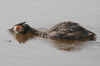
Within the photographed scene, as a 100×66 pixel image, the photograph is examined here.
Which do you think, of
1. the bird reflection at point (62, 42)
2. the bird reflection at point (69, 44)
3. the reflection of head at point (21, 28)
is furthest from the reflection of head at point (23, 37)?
the bird reflection at point (69, 44)

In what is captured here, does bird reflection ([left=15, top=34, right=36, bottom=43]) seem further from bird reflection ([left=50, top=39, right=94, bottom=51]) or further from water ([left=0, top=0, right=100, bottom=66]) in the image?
bird reflection ([left=50, top=39, right=94, bottom=51])

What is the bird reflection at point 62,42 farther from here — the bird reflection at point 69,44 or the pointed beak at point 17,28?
the pointed beak at point 17,28

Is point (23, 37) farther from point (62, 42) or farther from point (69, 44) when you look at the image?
point (69, 44)

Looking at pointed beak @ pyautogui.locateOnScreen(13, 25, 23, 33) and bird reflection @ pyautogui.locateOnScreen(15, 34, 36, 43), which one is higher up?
pointed beak @ pyautogui.locateOnScreen(13, 25, 23, 33)

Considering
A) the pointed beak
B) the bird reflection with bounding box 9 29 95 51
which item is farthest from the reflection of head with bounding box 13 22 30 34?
the bird reflection with bounding box 9 29 95 51

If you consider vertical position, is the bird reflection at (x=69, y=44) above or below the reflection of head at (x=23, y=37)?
→ below

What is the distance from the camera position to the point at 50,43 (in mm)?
15070

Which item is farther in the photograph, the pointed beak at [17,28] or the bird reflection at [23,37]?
the pointed beak at [17,28]

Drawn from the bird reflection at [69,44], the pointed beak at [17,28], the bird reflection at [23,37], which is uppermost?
the pointed beak at [17,28]

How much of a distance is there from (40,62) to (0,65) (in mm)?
1258

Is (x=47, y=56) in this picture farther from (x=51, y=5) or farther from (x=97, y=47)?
(x=51, y=5)

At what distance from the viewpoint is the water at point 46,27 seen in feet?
41.3

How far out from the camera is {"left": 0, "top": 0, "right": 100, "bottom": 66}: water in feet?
41.3

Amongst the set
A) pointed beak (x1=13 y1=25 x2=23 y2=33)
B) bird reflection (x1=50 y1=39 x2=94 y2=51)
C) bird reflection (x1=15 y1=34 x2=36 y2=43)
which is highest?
pointed beak (x1=13 y1=25 x2=23 y2=33)
